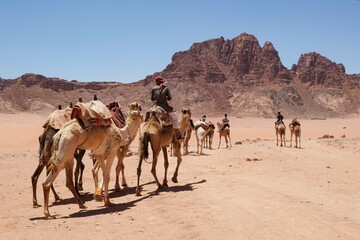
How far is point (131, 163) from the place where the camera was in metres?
20.2

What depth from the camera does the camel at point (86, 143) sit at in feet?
29.8

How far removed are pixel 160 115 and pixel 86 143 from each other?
299 cm

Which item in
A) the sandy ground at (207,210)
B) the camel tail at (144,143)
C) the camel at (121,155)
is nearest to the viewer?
the sandy ground at (207,210)

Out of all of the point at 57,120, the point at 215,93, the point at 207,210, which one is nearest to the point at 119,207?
the point at 207,210

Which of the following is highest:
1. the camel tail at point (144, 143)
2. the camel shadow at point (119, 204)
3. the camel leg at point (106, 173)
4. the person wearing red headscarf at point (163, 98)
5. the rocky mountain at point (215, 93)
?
the rocky mountain at point (215, 93)

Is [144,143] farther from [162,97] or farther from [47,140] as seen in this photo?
[47,140]

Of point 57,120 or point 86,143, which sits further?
point 57,120

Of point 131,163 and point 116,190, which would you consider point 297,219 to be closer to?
point 116,190

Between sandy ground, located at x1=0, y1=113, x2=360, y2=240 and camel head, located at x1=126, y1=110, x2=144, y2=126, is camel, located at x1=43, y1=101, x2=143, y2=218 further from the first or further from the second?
sandy ground, located at x1=0, y1=113, x2=360, y2=240

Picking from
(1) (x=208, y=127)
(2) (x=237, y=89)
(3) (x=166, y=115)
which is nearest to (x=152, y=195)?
(3) (x=166, y=115)

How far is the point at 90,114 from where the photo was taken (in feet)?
31.6

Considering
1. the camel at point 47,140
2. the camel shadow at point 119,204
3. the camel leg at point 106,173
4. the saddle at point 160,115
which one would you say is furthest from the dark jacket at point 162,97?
the camel leg at point 106,173

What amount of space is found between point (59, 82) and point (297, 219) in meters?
188

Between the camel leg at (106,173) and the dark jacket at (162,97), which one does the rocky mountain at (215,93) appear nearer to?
the dark jacket at (162,97)
